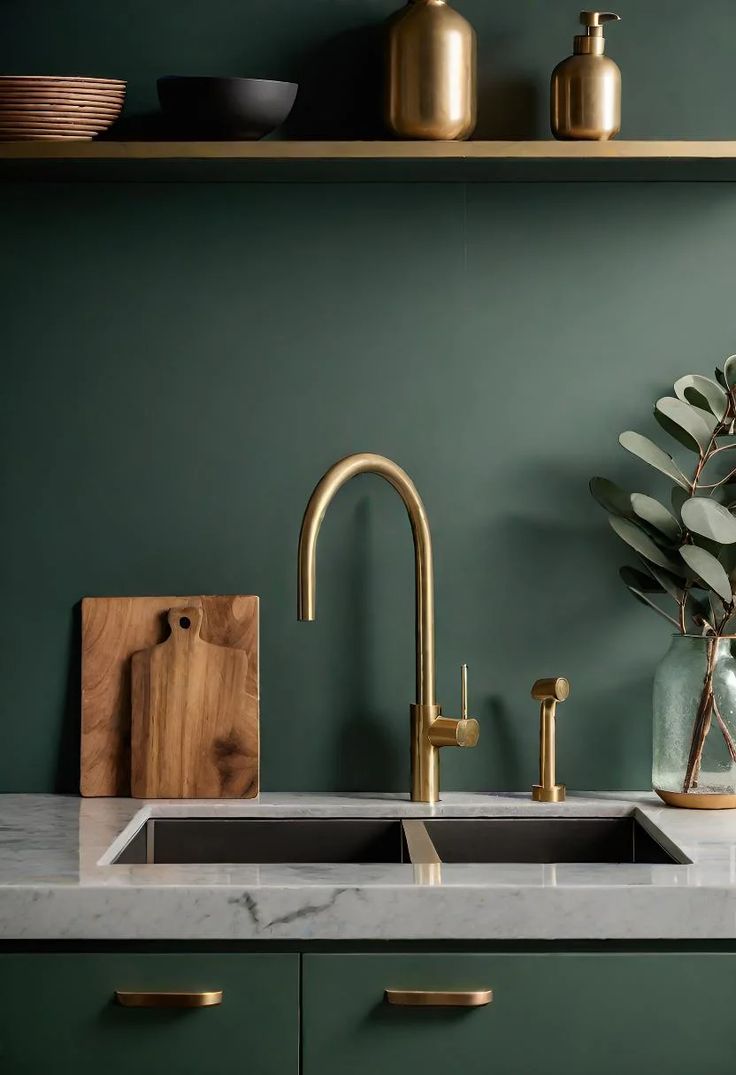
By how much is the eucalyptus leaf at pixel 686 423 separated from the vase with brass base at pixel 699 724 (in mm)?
284

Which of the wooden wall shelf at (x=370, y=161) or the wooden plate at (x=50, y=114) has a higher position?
the wooden plate at (x=50, y=114)

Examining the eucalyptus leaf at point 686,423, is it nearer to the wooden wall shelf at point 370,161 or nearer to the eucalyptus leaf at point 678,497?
the eucalyptus leaf at point 678,497

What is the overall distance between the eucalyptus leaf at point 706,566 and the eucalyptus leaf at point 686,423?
0.18m

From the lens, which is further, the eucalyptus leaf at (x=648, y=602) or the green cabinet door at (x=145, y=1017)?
the eucalyptus leaf at (x=648, y=602)

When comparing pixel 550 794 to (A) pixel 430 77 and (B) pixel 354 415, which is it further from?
(A) pixel 430 77

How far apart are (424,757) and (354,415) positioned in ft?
1.77

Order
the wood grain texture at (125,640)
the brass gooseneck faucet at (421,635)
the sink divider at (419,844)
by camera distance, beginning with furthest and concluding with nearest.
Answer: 1. the wood grain texture at (125,640)
2. the brass gooseneck faucet at (421,635)
3. the sink divider at (419,844)

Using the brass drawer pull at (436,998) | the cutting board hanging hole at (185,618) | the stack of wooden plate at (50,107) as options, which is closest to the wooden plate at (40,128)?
the stack of wooden plate at (50,107)

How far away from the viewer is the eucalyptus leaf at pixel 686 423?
1825 mm

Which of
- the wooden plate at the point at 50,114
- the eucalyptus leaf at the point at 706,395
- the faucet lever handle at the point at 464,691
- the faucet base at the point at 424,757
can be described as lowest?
the faucet base at the point at 424,757

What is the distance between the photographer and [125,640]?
1.95 m

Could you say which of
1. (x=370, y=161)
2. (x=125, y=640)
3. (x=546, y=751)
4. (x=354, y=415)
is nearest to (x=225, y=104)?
(x=370, y=161)

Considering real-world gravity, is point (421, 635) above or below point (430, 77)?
below

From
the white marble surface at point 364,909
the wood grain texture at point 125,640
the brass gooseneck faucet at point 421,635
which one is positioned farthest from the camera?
the wood grain texture at point 125,640
